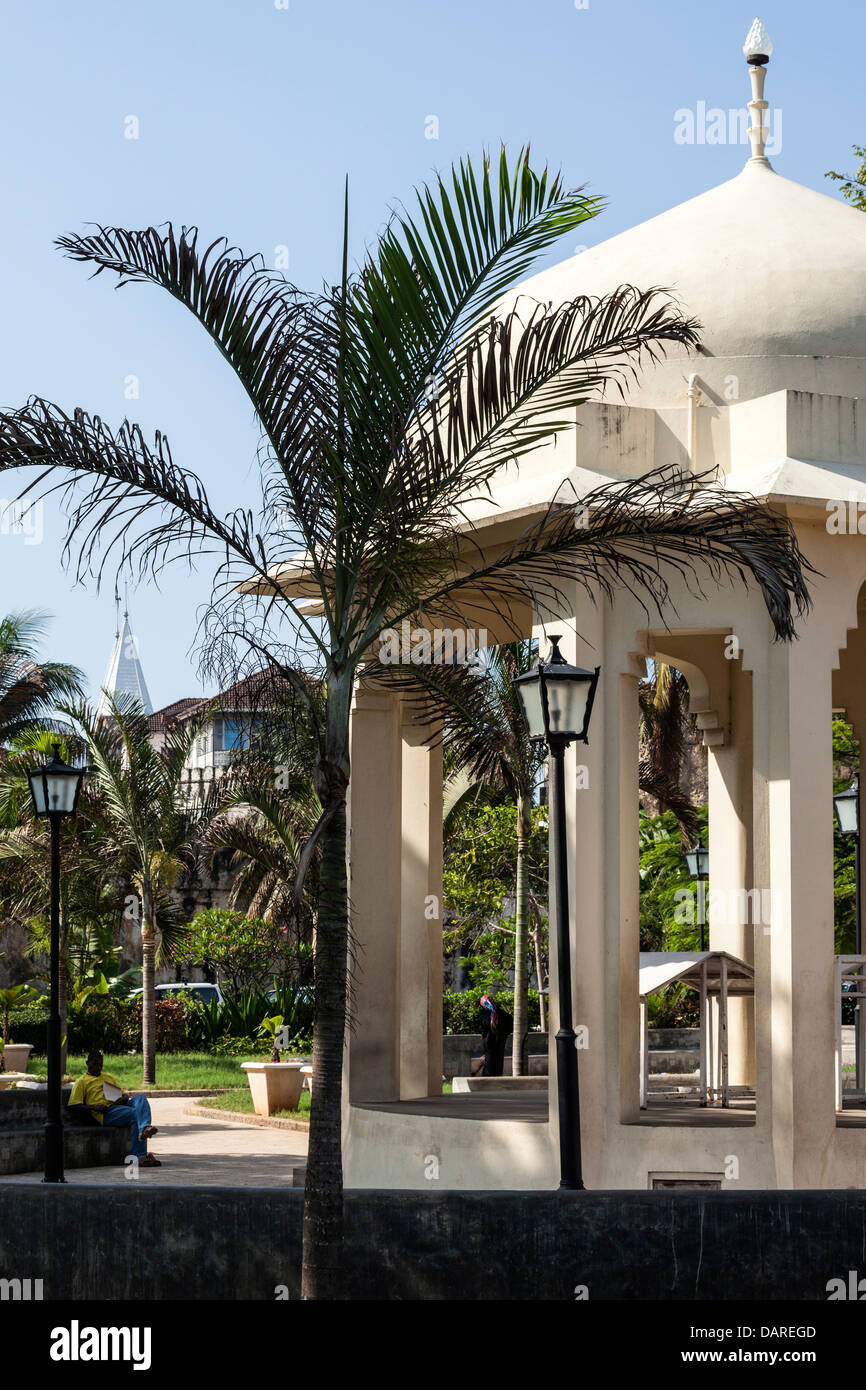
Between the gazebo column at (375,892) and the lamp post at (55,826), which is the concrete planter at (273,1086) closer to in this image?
the gazebo column at (375,892)

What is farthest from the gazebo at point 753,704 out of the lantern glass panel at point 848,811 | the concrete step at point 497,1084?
the concrete step at point 497,1084

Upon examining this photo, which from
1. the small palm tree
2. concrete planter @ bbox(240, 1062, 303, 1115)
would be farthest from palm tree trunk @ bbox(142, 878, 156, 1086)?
concrete planter @ bbox(240, 1062, 303, 1115)

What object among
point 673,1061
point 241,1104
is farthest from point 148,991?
point 673,1061

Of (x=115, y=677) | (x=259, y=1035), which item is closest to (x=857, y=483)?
(x=259, y=1035)

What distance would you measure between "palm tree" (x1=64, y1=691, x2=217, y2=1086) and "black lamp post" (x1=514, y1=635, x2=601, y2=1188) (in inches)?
633

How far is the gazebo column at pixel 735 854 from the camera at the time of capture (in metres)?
16.1

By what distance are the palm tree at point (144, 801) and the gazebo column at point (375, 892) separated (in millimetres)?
10967

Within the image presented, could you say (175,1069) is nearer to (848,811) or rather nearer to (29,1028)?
(29,1028)

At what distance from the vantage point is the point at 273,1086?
68.7 feet

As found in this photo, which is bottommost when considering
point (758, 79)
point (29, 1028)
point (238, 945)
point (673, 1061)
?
point (29, 1028)

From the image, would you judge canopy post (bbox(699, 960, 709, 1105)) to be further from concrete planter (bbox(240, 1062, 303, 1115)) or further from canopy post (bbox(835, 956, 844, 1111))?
concrete planter (bbox(240, 1062, 303, 1115))

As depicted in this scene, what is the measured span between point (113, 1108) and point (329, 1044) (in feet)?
27.4

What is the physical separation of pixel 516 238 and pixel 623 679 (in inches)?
189

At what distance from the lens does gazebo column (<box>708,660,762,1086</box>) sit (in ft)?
52.8
